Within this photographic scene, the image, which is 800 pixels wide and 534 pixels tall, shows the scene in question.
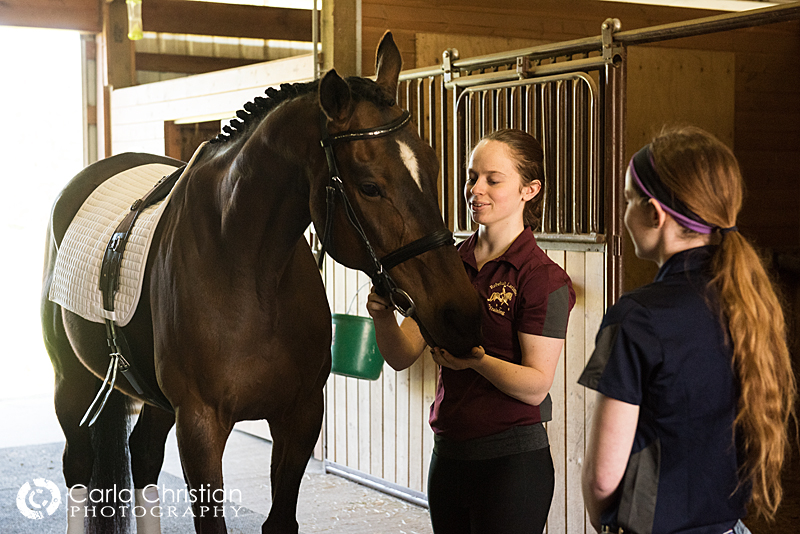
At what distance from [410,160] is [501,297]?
0.96 feet

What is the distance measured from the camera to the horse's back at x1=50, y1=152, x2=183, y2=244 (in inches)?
91.4

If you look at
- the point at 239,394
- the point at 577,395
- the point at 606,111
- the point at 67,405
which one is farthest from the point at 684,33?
the point at 67,405

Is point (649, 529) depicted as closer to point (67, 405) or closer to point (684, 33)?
point (684, 33)

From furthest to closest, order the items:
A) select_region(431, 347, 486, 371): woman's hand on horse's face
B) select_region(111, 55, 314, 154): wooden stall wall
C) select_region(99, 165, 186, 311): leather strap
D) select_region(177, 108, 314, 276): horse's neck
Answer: select_region(111, 55, 314, 154): wooden stall wall < select_region(99, 165, 186, 311): leather strap < select_region(177, 108, 314, 276): horse's neck < select_region(431, 347, 486, 371): woman's hand on horse's face

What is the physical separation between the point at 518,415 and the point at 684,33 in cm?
136

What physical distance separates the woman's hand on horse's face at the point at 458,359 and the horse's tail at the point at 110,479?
4.61 ft

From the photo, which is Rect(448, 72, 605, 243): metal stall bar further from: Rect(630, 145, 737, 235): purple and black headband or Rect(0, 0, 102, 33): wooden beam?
Rect(0, 0, 102, 33): wooden beam

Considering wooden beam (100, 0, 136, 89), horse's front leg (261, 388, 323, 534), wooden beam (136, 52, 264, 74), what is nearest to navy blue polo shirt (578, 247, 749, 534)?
horse's front leg (261, 388, 323, 534)

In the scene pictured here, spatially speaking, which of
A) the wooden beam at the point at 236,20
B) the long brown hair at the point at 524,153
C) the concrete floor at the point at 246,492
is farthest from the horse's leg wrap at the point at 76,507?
the wooden beam at the point at 236,20

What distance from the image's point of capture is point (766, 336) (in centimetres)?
93

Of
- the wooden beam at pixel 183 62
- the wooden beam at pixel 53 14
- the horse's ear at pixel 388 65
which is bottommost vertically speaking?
the horse's ear at pixel 388 65

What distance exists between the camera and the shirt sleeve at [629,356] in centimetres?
91

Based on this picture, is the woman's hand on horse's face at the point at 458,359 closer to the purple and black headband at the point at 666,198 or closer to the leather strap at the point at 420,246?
the leather strap at the point at 420,246

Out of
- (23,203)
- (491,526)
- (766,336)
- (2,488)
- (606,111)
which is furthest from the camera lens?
(23,203)
